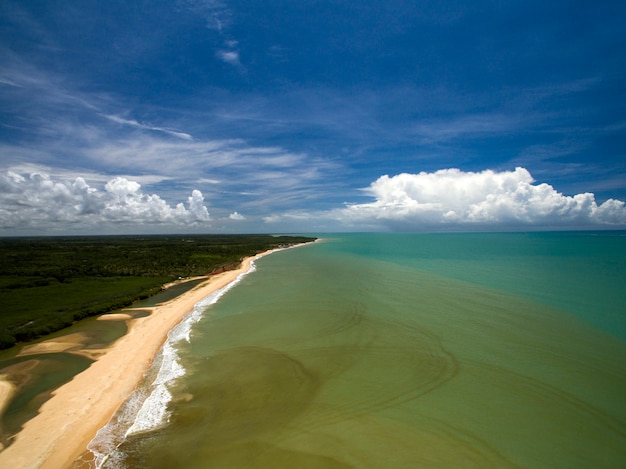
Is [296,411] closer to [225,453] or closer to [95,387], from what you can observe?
[225,453]

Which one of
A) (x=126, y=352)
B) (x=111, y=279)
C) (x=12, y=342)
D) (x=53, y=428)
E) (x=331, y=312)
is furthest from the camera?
(x=111, y=279)

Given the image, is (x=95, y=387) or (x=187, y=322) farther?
(x=187, y=322)

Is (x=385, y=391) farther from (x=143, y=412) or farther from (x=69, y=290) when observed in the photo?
(x=69, y=290)

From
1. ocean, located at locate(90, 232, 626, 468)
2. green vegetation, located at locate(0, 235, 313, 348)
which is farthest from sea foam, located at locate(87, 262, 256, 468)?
green vegetation, located at locate(0, 235, 313, 348)

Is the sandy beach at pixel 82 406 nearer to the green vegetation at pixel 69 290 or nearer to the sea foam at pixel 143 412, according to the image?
the sea foam at pixel 143 412

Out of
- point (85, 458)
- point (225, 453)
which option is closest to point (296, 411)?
point (225, 453)

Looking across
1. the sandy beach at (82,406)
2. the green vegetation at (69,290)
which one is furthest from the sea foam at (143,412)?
the green vegetation at (69,290)
